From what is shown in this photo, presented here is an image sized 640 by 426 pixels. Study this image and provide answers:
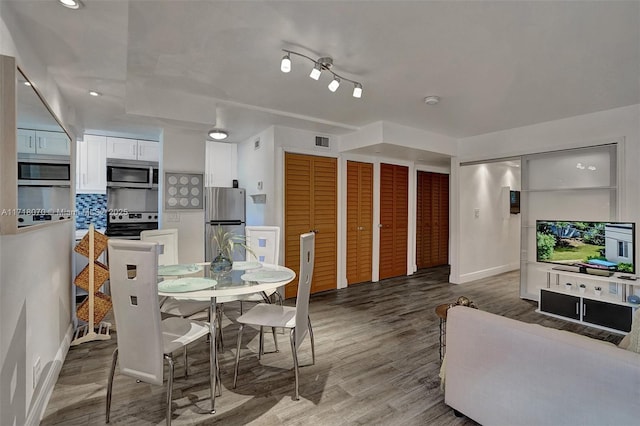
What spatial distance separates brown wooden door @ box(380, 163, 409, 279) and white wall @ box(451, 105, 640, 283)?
84 cm

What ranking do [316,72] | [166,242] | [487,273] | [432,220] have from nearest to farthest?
[316,72]
[166,242]
[487,273]
[432,220]

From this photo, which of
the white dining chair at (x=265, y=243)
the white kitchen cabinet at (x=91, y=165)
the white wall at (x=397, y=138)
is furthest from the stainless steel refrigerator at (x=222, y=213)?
the white wall at (x=397, y=138)

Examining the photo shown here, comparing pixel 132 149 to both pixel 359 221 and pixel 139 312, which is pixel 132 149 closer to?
pixel 359 221

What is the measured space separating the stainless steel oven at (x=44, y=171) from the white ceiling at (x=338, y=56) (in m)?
0.71

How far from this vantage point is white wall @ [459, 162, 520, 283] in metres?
5.13

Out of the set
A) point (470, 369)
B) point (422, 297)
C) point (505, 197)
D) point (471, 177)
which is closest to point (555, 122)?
point (471, 177)

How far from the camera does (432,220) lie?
634 cm

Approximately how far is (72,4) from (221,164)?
3.56 metres

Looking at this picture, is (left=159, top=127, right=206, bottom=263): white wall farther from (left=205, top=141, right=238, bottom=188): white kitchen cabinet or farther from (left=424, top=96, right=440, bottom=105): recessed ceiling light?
(left=424, top=96, right=440, bottom=105): recessed ceiling light

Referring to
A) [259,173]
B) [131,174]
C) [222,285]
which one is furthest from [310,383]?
[131,174]

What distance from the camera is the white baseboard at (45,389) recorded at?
1.67 m

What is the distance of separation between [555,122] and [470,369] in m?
3.67

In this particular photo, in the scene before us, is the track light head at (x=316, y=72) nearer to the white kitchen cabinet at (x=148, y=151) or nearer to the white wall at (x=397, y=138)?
the white wall at (x=397, y=138)

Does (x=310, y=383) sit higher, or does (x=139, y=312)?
(x=139, y=312)
